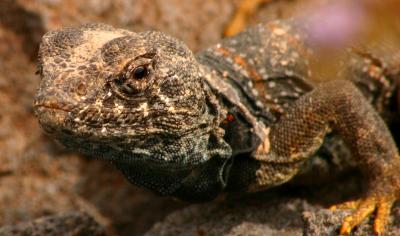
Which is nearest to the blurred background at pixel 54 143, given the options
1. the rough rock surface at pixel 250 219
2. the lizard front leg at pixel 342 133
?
the rough rock surface at pixel 250 219

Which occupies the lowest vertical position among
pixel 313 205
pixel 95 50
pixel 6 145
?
pixel 313 205

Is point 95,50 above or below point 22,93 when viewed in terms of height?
below

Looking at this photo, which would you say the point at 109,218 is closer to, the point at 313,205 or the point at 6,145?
the point at 6,145

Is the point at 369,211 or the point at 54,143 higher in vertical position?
the point at 54,143

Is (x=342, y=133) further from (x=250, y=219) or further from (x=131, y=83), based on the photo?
(x=131, y=83)

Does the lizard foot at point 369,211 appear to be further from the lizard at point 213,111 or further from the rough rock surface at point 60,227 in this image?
the rough rock surface at point 60,227

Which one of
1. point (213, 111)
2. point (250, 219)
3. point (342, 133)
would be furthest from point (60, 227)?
point (342, 133)

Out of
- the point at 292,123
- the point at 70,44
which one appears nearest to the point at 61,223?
the point at 70,44
